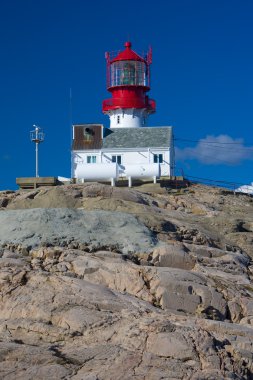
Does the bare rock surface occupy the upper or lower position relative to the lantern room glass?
lower

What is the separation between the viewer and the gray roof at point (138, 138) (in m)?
39.8

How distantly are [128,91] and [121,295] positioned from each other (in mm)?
33256

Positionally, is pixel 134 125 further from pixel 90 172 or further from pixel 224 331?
pixel 224 331

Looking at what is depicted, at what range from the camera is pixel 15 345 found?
37.2ft

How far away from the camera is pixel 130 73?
47.2m

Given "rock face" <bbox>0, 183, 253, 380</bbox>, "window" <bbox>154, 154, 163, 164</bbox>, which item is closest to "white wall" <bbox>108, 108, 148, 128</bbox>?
"window" <bbox>154, 154, 163, 164</bbox>

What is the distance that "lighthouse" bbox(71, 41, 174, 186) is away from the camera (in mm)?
36812

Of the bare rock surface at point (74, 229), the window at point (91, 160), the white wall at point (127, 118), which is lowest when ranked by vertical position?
the bare rock surface at point (74, 229)

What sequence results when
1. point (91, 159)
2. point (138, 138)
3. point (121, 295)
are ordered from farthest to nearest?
point (138, 138)
point (91, 159)
point (121, 295)

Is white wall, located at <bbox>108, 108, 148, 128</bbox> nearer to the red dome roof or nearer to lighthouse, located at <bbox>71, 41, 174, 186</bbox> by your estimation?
lighthouse, located at <bbox>71, 41, 174, 186</bbox>

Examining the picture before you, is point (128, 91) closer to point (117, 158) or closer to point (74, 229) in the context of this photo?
point (117, 158)

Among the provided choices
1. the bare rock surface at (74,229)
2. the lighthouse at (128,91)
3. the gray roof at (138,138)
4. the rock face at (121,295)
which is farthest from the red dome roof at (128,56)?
the bare rock surface at (74,229)

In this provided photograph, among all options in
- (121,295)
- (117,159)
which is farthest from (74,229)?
(117,159)

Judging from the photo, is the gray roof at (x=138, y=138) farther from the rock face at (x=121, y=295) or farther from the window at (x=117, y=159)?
the rock face at (x=121, y=295)
